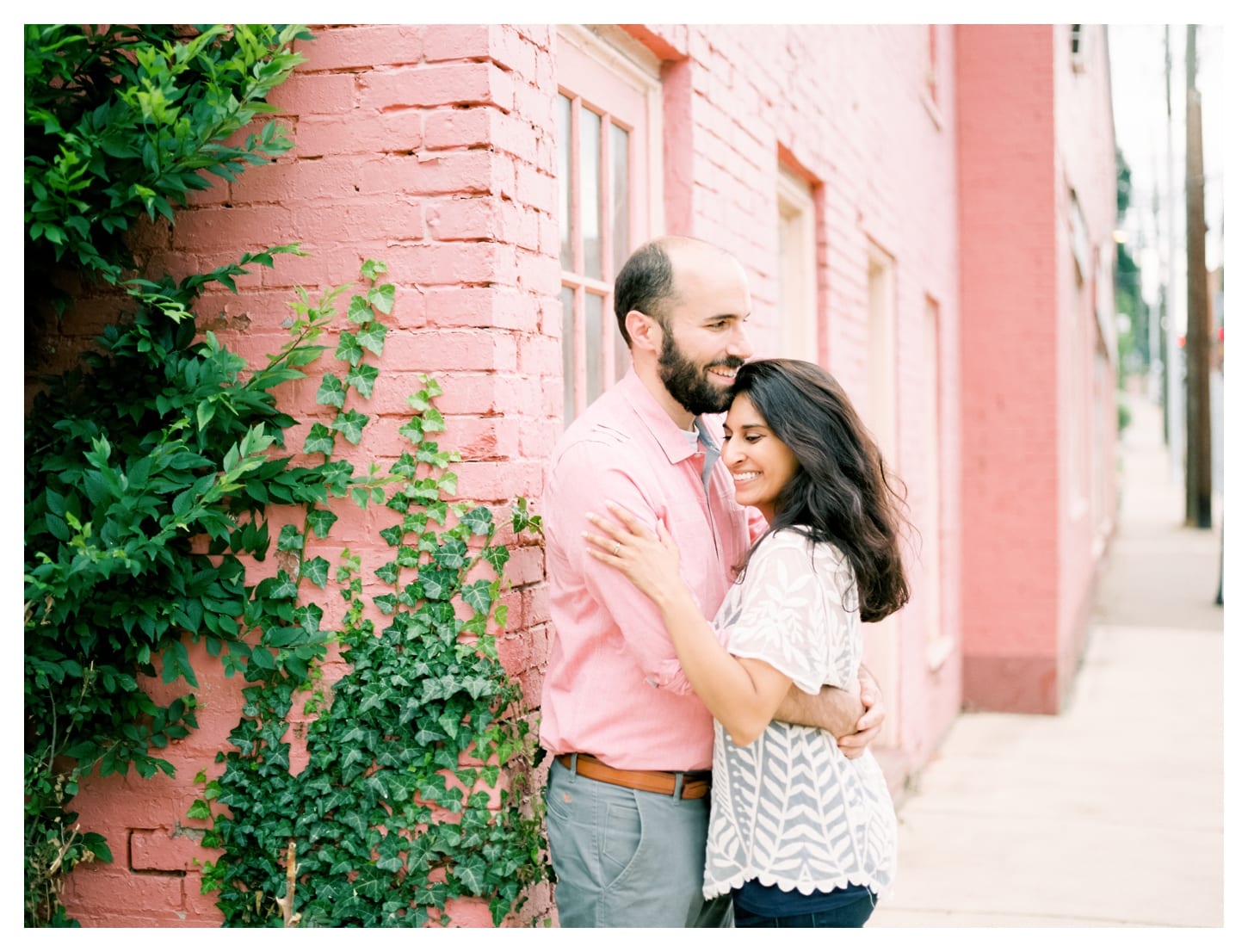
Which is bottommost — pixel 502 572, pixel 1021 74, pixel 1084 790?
pixel 1084 790

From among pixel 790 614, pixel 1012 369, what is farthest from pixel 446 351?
pixel 1012 369

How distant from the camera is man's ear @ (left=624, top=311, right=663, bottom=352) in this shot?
104 inches

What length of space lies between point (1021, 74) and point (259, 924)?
860cm

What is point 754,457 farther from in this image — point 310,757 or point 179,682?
point 179,682

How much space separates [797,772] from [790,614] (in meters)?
0.34

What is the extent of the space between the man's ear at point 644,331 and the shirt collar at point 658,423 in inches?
3.3

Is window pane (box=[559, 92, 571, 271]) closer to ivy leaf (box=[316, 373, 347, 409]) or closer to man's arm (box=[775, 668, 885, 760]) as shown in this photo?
ivy leaf (box=[316, 373, 347, 409])

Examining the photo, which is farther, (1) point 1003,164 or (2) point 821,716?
(1) point 1003,164

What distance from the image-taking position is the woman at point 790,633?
2.25m

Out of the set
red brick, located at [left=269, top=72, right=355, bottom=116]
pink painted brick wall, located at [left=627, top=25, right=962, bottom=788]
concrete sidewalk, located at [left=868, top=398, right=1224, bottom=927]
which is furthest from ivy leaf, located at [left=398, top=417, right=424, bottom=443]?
concrete sidewalk, located at [left=868, top=398, right=1224, bottom=927]

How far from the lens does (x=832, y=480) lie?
7.89 ft

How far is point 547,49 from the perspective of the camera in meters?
3.01

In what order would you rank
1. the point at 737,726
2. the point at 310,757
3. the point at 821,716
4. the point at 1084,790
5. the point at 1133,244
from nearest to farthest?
the point at 737,726 < the point at 821,716 < the point at 310,757 < the point at 1084,790 < the point at 1133,244
